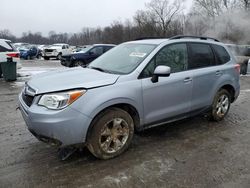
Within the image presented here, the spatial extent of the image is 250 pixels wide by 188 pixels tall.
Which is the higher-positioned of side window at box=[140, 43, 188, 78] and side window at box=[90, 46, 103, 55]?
side window at box=[90, 46, 103, 55]

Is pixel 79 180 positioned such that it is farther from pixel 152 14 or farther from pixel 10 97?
pixel 152 14

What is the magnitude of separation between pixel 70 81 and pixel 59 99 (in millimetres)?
385

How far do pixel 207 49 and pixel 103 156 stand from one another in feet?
9.41

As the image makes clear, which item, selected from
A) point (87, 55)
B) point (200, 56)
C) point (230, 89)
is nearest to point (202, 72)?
point (200, 56)

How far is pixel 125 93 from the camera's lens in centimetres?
370

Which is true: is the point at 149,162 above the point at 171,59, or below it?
below

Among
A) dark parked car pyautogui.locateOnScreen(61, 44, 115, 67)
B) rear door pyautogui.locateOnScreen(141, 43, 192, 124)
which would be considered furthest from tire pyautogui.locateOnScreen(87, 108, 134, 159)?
dark parked car pyautogui.locateOnScreen(61, 44, 115, 67)

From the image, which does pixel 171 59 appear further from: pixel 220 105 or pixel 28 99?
pixel 28 99

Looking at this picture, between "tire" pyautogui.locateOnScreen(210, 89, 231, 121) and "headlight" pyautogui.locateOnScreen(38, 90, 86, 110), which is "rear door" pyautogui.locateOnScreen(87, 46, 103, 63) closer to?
"tire" pyautogui.locateOnScreen(210, 89, 231, 121)

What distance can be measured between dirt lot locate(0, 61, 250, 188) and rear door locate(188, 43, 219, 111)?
22.5 inches

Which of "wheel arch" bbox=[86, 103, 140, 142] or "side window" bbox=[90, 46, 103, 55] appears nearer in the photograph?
"wheel arch" bbox=[86, 103, 140, 142]

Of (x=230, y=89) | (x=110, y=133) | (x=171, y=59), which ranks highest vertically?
(x=171, y=59)

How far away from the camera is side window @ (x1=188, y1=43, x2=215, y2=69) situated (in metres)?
4.75

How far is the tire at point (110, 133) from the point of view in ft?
11.6
